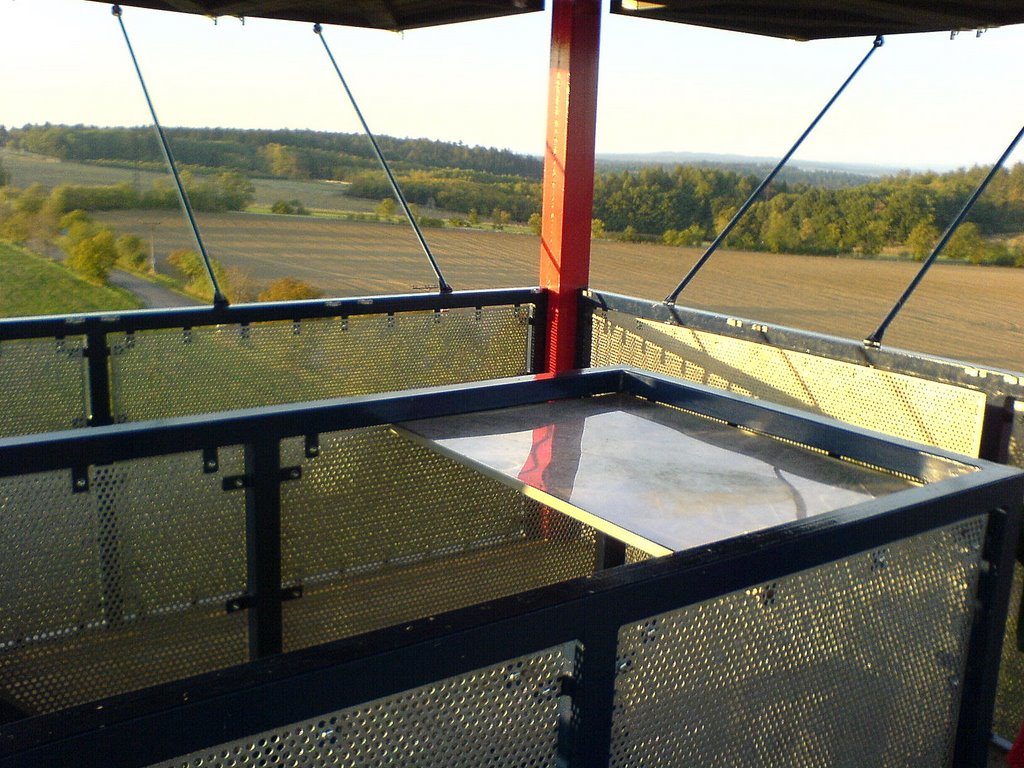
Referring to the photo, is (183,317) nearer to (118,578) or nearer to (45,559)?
(118,578)

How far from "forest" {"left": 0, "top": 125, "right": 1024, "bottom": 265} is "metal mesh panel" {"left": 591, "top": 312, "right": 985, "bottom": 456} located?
10491mm

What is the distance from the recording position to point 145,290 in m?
35.2

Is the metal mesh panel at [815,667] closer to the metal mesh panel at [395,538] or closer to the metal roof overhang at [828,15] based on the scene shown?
the metal mesh panel at [395,538]

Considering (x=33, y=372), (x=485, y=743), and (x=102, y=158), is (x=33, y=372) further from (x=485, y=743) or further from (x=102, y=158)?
(x=102, y=158)

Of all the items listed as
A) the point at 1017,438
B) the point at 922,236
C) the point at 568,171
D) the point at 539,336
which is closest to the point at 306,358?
the point at 539,336

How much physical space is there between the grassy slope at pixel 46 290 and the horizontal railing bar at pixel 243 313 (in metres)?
31.4

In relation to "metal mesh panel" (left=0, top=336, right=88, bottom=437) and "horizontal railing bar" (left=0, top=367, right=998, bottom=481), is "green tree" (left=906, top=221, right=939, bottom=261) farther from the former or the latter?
"metal mesh panel" (left=0, top=336, right=88, bottom=437)

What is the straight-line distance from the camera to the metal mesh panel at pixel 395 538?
2.73 metres

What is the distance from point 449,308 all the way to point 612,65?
3523 cm

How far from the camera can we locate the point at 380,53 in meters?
39.9

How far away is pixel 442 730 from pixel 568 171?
3.80 m

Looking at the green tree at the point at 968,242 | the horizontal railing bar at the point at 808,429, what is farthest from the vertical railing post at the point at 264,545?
the green tree at the point at 968,242

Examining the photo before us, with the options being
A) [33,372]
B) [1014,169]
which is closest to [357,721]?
[33,372]

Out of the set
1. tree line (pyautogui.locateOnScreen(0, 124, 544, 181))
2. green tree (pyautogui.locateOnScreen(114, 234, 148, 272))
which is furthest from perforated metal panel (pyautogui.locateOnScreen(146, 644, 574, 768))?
green tree (pyautogui.locateOnScreen(114, 234, 148, 272))
